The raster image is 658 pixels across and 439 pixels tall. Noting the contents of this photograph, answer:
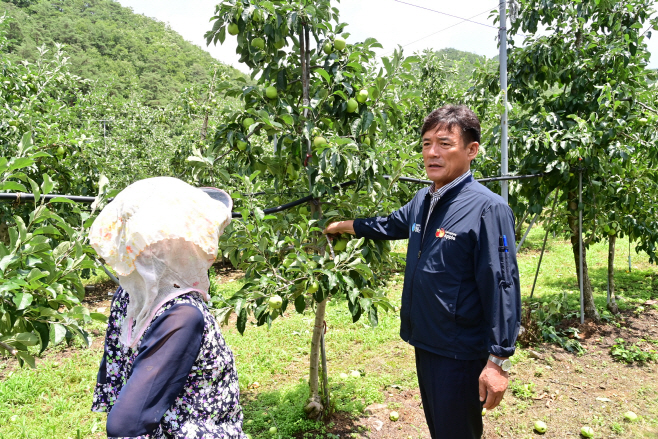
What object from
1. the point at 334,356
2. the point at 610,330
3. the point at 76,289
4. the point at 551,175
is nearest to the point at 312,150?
the point at 76,289

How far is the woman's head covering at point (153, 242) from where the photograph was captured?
86 cm

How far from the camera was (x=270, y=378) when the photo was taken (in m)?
3.33

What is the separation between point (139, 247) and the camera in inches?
34.1

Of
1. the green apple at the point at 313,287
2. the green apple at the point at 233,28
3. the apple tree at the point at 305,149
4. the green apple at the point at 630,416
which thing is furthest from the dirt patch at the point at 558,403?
the green apple at the point at 233,28

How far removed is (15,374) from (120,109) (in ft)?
22.5

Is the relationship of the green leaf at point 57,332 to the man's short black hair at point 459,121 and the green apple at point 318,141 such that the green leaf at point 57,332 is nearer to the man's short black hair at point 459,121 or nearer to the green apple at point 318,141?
the green apple at point 318,141

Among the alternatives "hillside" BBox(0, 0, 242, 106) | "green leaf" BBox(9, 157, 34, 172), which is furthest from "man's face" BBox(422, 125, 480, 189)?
"hillside" BBox(0, 0, 242, 106)

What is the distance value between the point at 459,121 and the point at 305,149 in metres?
0.77

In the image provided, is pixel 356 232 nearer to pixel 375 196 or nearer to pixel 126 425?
pixel 375 196

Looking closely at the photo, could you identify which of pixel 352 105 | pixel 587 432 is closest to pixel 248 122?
pixel 352 105

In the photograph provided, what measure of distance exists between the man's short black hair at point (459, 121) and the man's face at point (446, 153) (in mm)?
14

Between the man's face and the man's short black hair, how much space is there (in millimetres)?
14

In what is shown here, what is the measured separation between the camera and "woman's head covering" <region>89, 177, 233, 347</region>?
0.86 m

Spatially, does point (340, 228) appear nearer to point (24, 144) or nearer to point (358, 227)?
point (358, 227)
